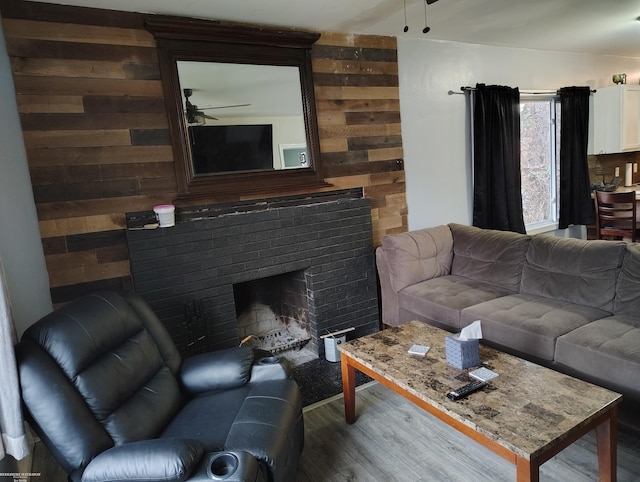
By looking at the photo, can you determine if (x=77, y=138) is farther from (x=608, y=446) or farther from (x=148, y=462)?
(x=608, y=446)

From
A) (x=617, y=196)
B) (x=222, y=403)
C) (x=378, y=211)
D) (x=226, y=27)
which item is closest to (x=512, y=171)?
(x=617, y=196)

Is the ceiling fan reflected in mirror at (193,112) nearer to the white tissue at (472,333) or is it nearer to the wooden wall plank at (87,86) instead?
the wooden wall plank at (87,86)

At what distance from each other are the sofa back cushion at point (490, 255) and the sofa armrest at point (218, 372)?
81.3 inches

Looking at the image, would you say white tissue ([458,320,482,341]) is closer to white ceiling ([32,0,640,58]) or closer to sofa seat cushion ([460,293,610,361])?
sofa seat cushion ([460,293,610,361])

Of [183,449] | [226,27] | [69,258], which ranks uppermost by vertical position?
[226,27]

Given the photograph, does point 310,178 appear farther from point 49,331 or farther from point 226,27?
point 49,331

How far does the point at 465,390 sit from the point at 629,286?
4.81 feet

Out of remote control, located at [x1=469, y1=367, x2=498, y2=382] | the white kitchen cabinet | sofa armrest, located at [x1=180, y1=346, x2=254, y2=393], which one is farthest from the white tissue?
the white kitchen cabinet

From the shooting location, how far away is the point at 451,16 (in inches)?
129

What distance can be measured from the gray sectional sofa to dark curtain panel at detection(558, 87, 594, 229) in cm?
214

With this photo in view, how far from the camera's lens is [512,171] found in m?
4.38

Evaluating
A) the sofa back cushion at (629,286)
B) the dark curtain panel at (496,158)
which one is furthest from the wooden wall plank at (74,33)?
the sofa back cushion at (629,286)

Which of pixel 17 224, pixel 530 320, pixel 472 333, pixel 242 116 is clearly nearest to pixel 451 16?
pixel 242 116

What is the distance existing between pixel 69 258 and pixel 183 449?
1662 millimetres
